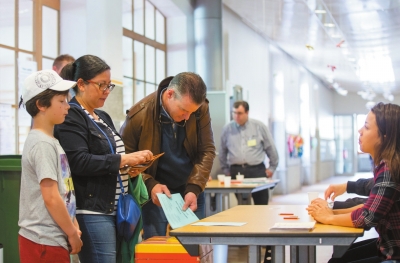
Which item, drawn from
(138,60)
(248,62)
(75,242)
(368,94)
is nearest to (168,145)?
(75,242)

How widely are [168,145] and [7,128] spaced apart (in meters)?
2.36

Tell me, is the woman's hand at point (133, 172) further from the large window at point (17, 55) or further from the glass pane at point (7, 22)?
the glass pane at point (7, 22)

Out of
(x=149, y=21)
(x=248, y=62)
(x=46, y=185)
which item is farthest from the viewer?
(x=248, y=62)

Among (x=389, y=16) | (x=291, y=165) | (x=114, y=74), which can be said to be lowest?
(x=291, y=165)

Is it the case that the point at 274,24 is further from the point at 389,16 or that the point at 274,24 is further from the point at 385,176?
the point at 385,176

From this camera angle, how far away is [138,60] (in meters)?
8.01

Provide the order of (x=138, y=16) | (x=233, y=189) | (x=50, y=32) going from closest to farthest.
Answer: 1. (x=233, y=189)
2. (x=50, y=32)
3. (x=138, y=16)

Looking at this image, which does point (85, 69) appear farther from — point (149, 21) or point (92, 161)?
point (149, 21)

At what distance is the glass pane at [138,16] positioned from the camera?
7875mm

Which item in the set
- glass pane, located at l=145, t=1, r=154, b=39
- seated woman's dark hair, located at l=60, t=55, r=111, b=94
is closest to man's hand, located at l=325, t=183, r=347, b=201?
seated woman's dark hair, located at l=60, t=55, r=111, b=94

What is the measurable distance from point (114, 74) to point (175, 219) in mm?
3941

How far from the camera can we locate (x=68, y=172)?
2.39 meters

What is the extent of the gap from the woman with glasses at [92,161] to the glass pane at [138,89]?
5.15m

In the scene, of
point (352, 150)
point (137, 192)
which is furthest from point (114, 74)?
point (352, 150)
